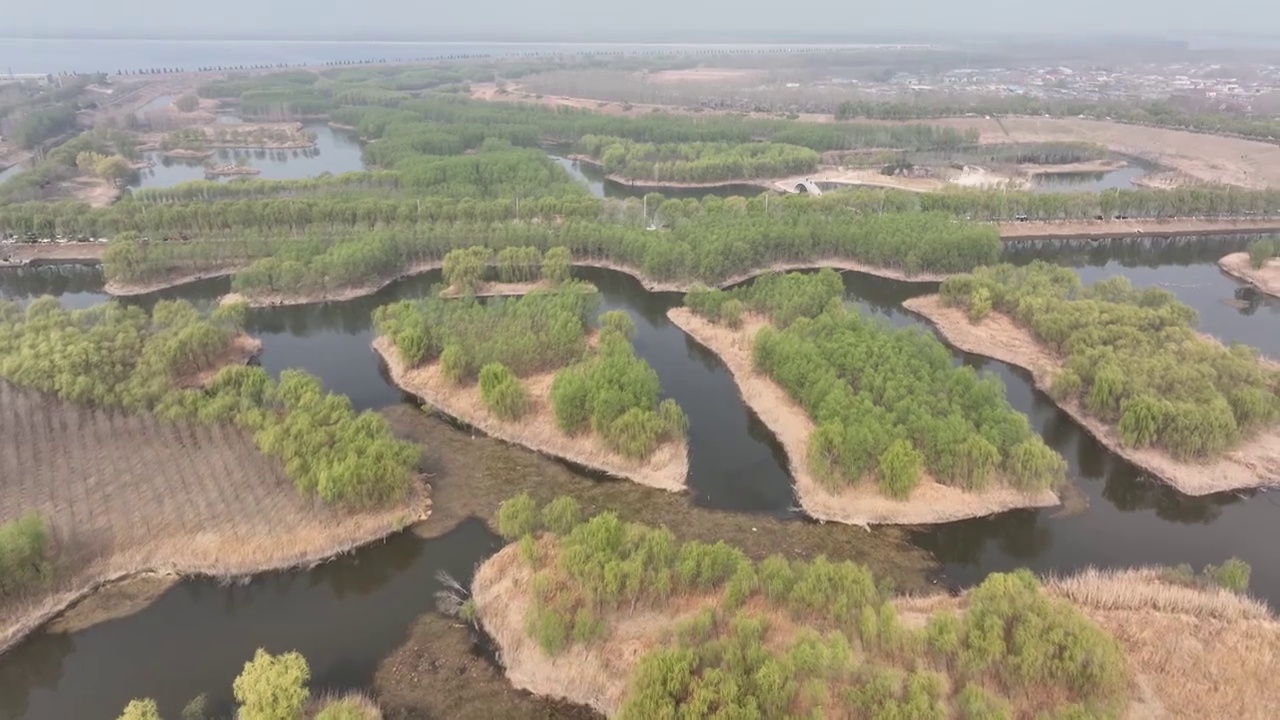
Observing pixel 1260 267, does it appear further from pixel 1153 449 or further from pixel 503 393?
pixel 503 393

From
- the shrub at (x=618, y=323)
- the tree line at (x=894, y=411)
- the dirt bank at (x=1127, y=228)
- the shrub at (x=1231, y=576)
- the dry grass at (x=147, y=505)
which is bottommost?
the shrub at (x=1231, y=576)

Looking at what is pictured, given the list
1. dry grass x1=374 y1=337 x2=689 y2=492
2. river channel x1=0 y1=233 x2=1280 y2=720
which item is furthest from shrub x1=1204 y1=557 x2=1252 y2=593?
dry grass x1=374 y1=337 x2=689 y2=492

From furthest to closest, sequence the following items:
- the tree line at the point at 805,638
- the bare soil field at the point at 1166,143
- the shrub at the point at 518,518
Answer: the bare soil field at the point at 1166,143 → the shrub at the point at 518,518 → the tree line at the point at 805,638

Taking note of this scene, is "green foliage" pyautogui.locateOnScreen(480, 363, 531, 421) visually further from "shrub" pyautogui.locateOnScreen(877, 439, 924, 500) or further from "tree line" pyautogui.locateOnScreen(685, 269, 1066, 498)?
"shrub" pyautogui.locateOnScreen(877, 439, 924, 500)

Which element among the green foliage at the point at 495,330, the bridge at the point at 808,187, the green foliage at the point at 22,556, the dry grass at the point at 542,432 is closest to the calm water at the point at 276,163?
the green foliage at the point at 495,330

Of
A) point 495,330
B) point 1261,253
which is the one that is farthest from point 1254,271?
point 495,330

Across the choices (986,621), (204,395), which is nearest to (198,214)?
(204,395)

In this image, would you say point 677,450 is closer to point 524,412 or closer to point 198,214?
point 524,412

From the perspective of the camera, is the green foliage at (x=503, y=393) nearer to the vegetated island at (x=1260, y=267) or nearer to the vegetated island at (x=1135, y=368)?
the vegetated island at (x=1135, y=368)
